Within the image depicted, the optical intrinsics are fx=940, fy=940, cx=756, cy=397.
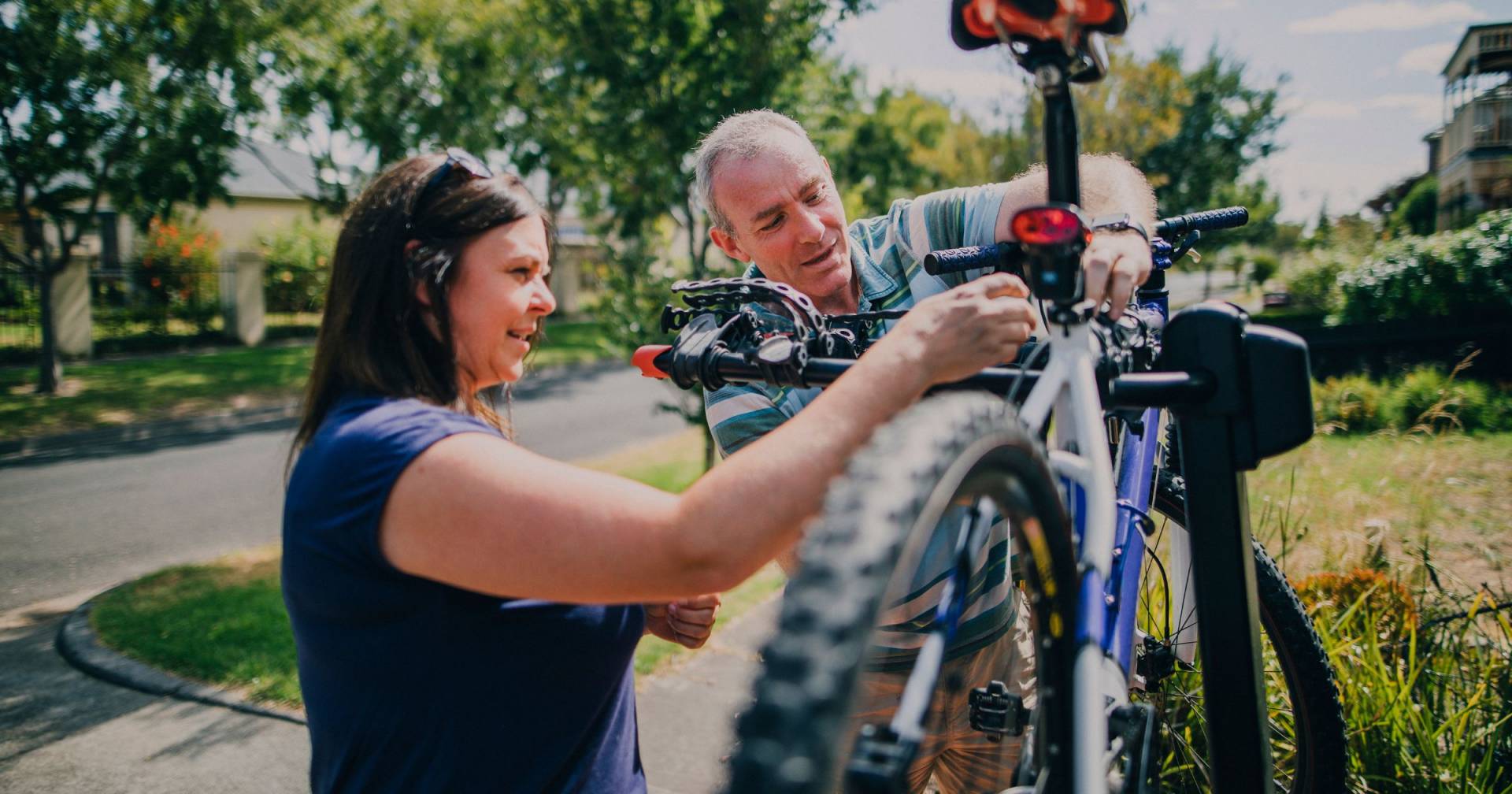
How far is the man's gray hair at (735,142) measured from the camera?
2.59 meters

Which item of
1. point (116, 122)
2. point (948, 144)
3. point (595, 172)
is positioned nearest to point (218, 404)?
point (116, 122)

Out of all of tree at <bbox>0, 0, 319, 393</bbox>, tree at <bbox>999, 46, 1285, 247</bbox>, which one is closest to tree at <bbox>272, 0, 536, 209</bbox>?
tree at <bbox>0, 0, 319, 393</bbox>

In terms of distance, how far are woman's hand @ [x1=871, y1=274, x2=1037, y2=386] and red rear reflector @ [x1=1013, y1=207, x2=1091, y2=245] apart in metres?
0.09

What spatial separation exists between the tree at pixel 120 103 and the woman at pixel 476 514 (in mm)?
14900

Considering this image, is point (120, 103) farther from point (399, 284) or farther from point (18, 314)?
point (399, 284)

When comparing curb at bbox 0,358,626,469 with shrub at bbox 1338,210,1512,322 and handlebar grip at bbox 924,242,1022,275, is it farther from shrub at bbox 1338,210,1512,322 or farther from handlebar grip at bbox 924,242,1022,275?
shrub at bbox 1338,210,1512,322

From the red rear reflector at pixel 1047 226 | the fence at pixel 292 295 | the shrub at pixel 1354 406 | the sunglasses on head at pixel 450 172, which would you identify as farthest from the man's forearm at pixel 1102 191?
the fence at pixel 292 295

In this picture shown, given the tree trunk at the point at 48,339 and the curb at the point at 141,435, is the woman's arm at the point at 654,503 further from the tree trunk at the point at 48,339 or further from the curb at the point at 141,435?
the tree trunk at the point at 48,339

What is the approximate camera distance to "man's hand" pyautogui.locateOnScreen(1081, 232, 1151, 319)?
147 centimetres

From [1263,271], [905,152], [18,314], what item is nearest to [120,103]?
[18,314]

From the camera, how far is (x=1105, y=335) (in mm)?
1492

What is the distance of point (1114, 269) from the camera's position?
152 centimetres

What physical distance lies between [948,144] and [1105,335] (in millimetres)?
19827

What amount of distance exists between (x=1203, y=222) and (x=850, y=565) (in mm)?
1691
